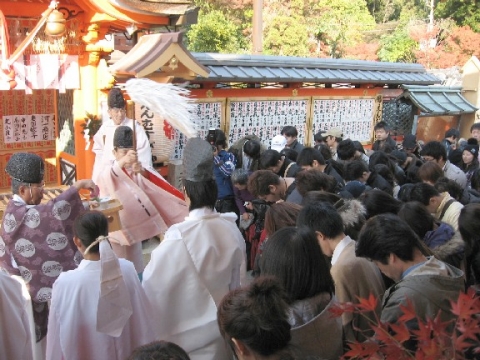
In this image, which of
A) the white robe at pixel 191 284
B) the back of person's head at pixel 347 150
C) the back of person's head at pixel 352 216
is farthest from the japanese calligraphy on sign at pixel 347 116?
the white robe at pixel 191 284

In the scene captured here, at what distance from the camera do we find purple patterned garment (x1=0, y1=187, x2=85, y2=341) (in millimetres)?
3559

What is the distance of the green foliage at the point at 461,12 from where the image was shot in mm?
26578

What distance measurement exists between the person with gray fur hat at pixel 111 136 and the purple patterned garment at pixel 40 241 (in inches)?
105

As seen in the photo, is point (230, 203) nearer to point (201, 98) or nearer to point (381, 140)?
point (201, 98)

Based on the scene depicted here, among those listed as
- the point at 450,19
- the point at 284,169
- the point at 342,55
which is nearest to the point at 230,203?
the point at 284,169

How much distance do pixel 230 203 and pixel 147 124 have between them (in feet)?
6.95

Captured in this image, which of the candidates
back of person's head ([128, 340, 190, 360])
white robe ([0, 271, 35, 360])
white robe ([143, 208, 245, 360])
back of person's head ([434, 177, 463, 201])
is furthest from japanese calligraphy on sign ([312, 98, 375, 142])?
back of person's head ([128, 340, 190, 360])

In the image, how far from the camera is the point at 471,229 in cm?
354

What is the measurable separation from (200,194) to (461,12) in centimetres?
2892

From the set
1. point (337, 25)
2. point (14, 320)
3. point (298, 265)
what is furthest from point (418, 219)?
point (337, 25)

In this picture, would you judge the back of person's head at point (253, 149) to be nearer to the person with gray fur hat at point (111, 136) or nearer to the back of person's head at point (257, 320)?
the person with gray fur hat at point (111, 136)

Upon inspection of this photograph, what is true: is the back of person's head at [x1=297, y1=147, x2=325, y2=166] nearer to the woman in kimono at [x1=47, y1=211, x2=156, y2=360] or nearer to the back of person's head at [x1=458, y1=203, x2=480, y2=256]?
the back of person's head at [x1=458, y1=203, x2=480, y2=256]

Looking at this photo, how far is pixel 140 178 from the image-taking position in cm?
533

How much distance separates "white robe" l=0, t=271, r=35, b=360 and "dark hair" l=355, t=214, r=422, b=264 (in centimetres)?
252
